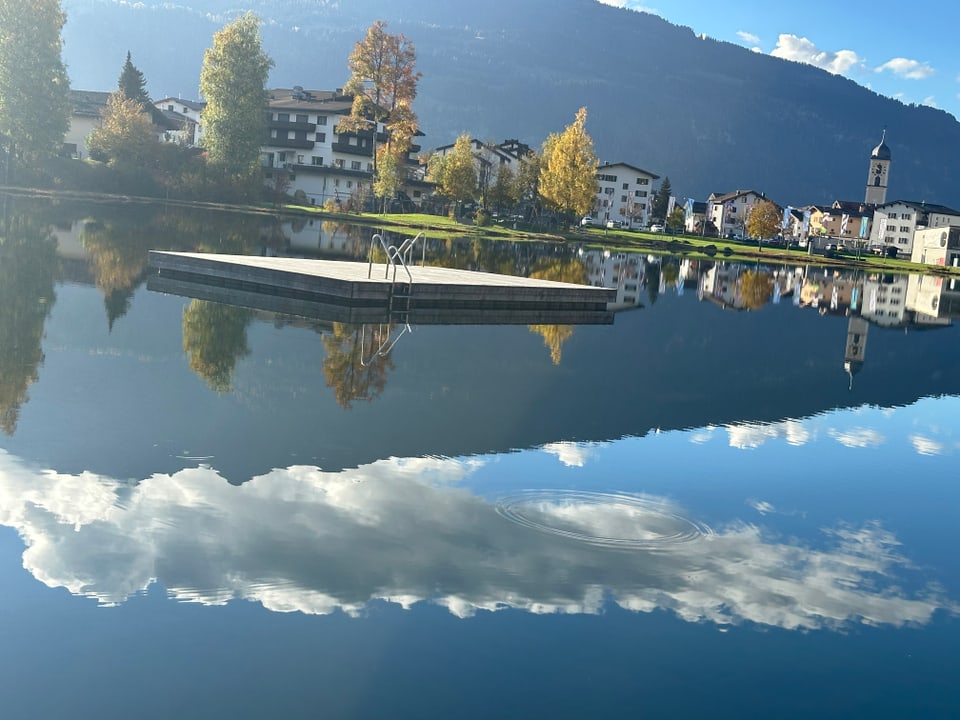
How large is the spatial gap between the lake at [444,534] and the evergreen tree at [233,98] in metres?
64.9

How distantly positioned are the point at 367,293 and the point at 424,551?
17.4m

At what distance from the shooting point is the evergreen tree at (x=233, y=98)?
80812mm

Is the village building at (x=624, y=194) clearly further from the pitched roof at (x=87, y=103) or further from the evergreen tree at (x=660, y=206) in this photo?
the pitched roof at (x=87, y=103)

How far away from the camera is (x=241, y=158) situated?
269ft

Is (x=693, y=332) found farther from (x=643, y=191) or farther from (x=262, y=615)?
(x=643, y=191)

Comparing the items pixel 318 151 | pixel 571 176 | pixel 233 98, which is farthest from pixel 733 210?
pixel 233 98

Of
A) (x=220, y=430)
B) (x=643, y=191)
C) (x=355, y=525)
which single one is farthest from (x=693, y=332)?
(x=643, y=191)

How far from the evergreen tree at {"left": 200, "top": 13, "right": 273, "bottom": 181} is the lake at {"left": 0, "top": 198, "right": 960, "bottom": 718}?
64.9 metres

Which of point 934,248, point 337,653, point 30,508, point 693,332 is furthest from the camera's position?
point 934,248

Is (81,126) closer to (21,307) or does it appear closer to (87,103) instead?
(87,103)

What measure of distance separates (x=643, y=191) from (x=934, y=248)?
139 ft

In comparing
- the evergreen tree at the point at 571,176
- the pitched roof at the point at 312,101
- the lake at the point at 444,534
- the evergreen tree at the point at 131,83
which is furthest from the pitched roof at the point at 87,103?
the lake at the point at 444,534

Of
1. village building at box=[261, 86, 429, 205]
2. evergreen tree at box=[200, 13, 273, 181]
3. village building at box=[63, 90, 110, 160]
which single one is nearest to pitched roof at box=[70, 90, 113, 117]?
village building at box=[63, 90, 110, 160]

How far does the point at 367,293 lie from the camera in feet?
83.0
